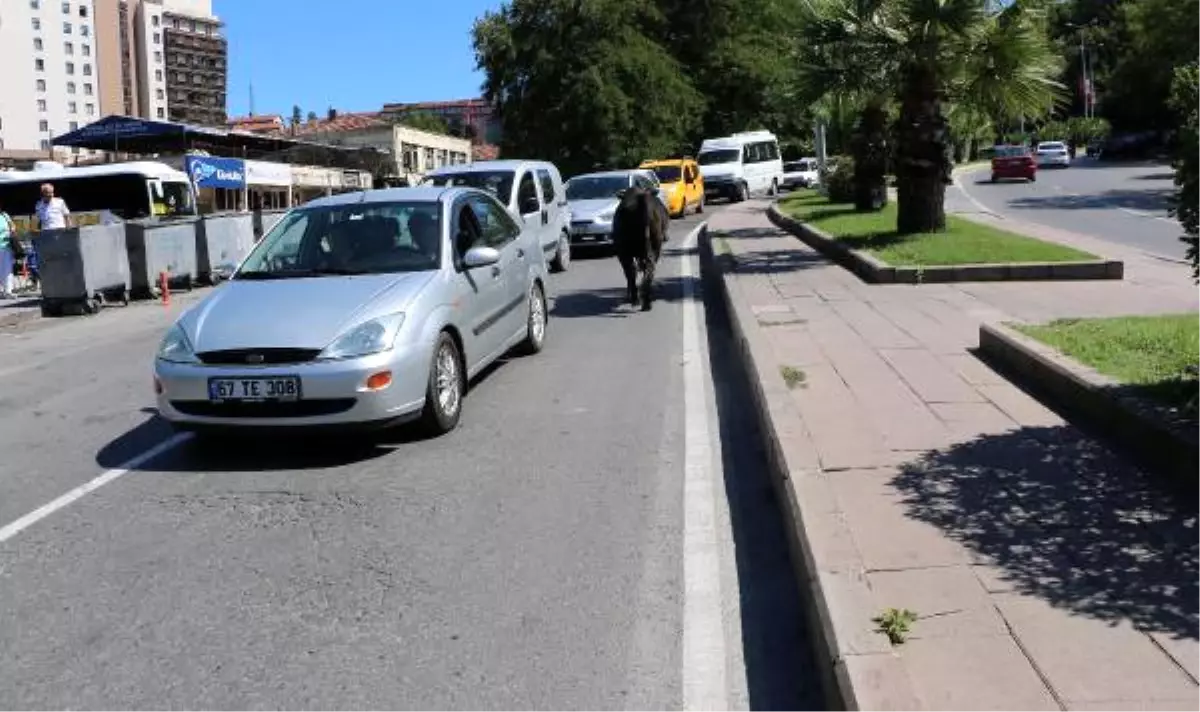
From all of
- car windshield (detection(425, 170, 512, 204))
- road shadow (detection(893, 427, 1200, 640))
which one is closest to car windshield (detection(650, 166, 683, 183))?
car windshield (detection(425, 170, 512, 204))

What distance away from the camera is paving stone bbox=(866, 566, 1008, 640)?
3.74 meters

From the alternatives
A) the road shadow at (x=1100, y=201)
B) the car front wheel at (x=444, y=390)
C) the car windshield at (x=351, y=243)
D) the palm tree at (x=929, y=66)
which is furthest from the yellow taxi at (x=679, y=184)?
the car front wheel at (x=444, y=390)

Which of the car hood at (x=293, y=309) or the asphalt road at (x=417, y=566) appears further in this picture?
the car hood at (x=293, y=309)

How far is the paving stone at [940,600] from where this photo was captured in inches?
147

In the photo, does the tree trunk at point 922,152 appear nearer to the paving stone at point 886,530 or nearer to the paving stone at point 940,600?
the paving stone at point 886,530

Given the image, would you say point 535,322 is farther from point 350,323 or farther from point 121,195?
point 121,195

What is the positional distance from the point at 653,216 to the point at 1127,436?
286 inches

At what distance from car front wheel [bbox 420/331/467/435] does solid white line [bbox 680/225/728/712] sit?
152cm

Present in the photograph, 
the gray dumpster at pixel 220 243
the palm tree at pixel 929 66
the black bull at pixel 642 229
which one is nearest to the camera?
the black bull at pixel 642 229

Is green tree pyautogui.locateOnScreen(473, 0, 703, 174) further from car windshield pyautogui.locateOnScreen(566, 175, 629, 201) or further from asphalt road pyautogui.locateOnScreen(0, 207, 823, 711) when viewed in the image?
asphalt road pyautogui.locateOnScreen(0, 207, 823, 711)

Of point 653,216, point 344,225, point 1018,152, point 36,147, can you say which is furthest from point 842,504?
point 36,147

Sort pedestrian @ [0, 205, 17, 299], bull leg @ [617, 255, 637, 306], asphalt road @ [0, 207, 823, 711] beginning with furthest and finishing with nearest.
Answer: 1. pedestrian @ [0, 205, 17, 299]
2. bull leg @ [617, 255, 637, 306]
3. asphalt road @ [0, 207, 823, 711]

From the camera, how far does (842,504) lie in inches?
200

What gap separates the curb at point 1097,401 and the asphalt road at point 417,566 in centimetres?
181
